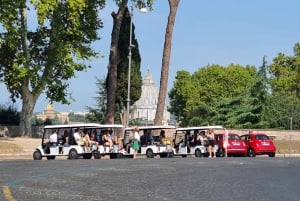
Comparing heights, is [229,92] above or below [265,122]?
above

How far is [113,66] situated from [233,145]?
Answer: 12209mm

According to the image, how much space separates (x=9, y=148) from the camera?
42.7 metres

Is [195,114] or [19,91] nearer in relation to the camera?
[19,91]

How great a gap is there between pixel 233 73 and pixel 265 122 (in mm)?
41035

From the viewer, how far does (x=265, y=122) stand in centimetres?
7625

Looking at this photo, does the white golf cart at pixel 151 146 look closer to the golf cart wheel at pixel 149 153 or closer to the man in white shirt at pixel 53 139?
the golf cart wheel at pixel 149 153

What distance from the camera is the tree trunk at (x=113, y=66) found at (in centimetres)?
4953

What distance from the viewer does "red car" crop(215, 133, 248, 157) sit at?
42.0m

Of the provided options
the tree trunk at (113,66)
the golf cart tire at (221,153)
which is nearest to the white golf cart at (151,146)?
the golf cart tire at (221,153)

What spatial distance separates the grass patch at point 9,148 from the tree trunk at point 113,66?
315 inches

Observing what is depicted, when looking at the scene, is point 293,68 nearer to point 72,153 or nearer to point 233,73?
point 233,73

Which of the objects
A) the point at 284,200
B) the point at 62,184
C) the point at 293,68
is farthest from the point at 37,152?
the point at 293,68

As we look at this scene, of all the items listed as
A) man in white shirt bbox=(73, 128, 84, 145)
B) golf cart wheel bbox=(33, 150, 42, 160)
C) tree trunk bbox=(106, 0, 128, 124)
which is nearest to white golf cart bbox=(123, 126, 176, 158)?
man in white shirt bbox=(73, 128, 84, 145)

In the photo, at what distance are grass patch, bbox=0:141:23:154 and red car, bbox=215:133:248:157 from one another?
1273cm
